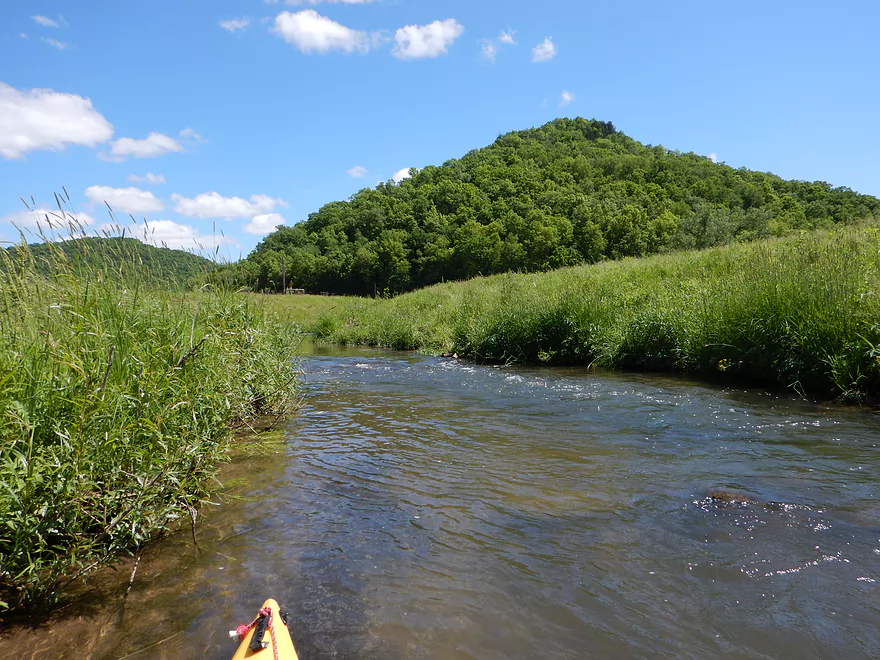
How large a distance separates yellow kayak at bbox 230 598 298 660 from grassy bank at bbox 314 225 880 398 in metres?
7.61

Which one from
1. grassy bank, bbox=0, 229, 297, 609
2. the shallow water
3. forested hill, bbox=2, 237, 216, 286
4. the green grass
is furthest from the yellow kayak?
the green grass

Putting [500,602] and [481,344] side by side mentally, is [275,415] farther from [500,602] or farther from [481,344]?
[481,344]

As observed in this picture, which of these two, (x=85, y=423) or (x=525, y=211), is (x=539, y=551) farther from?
(x=525, y=211)

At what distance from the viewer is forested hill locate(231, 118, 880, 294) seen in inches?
2815

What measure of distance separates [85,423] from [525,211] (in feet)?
270

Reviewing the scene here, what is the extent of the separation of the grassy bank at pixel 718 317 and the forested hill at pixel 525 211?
50886 millimetres

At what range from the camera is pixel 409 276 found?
83125 mm

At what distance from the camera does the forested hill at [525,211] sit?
2815 inches

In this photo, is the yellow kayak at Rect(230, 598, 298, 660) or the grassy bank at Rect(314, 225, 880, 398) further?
the grassy bank at Rect(314, 225, 880, 398)

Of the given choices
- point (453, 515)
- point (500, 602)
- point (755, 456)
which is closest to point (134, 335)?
point (453, 515)

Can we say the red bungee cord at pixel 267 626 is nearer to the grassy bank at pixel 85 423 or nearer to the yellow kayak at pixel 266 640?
the yellow kayak at pixel 266 640

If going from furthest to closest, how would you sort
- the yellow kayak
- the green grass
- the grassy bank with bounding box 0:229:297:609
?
1. the green grass
2. the grassy bank with bounding box 0:229:297:609
3. the yellow kayak

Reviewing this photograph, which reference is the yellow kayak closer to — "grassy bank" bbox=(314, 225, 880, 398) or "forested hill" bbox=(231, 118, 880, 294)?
"grassy bank" bbox=(314, 225, 880, 398)

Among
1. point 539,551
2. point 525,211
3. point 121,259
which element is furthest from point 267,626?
point 525,211
